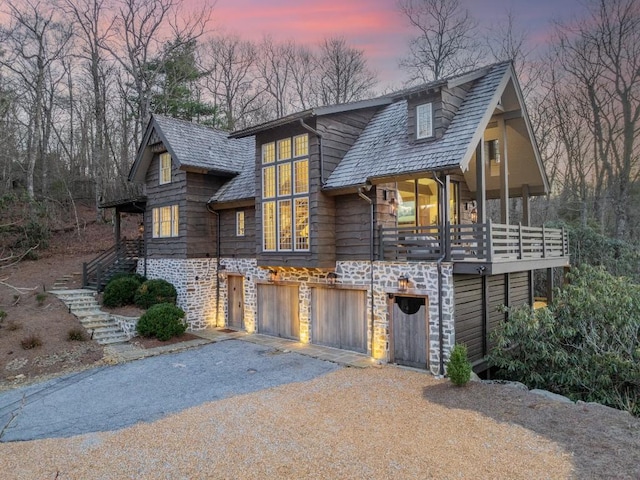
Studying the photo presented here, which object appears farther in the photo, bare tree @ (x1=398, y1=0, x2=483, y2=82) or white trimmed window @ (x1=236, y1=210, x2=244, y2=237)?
bare tree @ (x1=398, y1=0, x2=483, y2=82)

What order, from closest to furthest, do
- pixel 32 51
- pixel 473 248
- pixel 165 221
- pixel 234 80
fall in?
pixel 473 248
pixel 165 221
pixel 32 51
pixel 234 80

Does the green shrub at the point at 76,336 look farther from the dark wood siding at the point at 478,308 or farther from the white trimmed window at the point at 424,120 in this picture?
the white trimmed window at the point at 424,120

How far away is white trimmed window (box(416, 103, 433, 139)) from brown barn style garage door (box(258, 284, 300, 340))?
6.35 m

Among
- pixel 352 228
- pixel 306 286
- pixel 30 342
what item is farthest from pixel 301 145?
pixel 30 342

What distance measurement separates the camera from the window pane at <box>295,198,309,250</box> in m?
12.1

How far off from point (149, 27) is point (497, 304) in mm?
25895

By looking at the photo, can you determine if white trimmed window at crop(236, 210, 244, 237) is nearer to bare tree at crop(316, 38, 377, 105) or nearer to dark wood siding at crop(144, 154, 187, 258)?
dark wood siding at crop(144, 154, 187, 258)

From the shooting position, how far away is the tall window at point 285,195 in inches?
481

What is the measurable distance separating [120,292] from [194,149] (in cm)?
623

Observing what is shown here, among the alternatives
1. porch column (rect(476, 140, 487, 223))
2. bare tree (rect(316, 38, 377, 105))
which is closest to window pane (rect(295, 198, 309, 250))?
porch column (rect(476, 140, 487, 223))

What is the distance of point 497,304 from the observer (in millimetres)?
11891

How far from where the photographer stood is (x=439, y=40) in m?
23.9

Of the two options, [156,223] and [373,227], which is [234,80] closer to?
[156,223]

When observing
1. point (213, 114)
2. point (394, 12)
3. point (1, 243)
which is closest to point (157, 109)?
point (213, 114)
